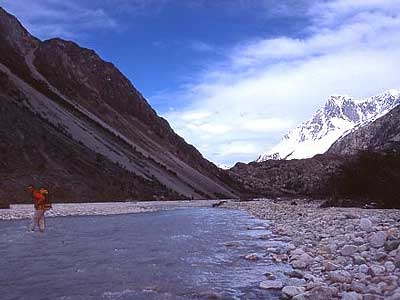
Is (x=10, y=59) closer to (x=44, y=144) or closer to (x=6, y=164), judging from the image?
(x=44, y=144)

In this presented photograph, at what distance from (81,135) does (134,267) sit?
78.4 meters

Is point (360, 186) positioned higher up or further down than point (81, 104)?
further down

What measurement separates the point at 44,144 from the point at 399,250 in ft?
212

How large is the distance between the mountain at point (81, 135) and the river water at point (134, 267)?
37.5m

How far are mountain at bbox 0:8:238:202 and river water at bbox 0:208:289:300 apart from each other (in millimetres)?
37537

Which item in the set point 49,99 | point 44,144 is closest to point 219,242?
point 44,144

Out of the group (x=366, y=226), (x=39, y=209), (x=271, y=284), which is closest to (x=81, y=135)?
(x=39, y=209)

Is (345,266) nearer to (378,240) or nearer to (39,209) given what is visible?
(378,240)

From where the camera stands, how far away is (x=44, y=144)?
70812 millimetres

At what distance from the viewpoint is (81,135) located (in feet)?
296

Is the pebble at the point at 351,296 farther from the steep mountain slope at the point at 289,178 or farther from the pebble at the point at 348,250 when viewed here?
the steep mountain slope at the point at 289,178

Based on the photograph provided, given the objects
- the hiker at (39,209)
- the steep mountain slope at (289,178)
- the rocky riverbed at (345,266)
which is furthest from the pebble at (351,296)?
the steep mountain slope at (289,178)

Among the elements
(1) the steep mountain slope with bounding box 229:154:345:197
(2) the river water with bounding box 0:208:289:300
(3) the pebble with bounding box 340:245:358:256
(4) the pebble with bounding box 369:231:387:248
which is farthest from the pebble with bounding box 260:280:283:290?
(1) the steep mountain slope with bounding box 229:154:345:197

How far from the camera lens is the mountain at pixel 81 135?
65.2 m
